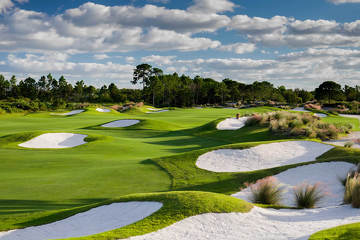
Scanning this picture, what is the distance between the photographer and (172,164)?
525 inches

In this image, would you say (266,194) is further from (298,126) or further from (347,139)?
(347,139)

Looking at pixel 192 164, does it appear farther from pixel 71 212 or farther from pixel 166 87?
pixel 166 87

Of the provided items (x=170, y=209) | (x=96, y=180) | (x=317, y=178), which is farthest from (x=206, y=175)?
(x=170, y=209)

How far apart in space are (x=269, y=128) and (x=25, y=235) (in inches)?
733

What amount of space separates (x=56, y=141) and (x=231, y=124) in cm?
1469

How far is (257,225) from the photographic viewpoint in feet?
18.9

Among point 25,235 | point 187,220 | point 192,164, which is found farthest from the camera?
point 192,164

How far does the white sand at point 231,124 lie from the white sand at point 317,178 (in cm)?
1557

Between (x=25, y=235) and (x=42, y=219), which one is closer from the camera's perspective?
(x=25, y=235)

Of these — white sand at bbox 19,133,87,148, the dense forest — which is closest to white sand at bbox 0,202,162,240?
white sand at bbox 19,133,87,148

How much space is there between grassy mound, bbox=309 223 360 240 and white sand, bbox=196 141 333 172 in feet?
24.5

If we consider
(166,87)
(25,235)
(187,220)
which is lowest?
(25,235)

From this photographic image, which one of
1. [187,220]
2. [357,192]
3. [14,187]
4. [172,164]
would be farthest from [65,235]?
[172,164]

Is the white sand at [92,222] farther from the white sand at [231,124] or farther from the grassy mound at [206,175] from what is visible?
the white sand at [231,124]
